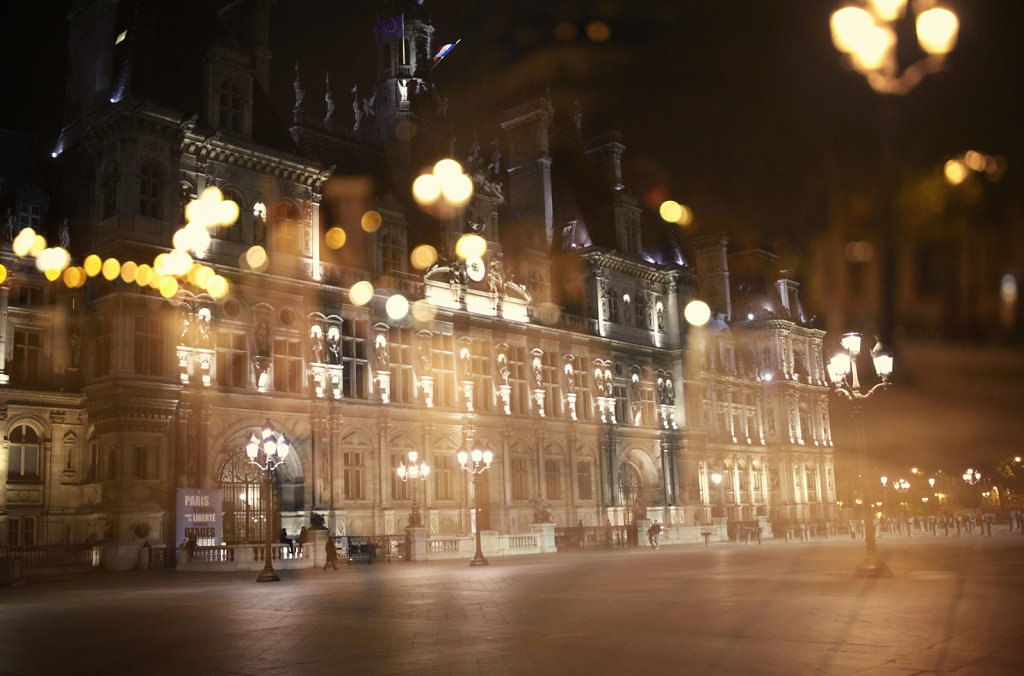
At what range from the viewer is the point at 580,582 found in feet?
72.4

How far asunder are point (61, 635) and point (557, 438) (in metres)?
37.3

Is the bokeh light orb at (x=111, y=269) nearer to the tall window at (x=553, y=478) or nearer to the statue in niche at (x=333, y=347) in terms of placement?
the statue in niche at (x=333, y=347)

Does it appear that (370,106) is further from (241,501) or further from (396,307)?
(241,501)

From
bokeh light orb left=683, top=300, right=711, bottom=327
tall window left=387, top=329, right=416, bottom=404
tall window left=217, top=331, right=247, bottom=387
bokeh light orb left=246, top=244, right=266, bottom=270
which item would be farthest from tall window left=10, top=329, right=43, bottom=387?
bokeh light orb left=683, top=300, right=711, bottom=327

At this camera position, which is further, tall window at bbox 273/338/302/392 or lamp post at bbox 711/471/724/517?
lamp post at bbox 711/471/724/517

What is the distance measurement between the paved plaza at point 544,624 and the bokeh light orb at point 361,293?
18.0 metres

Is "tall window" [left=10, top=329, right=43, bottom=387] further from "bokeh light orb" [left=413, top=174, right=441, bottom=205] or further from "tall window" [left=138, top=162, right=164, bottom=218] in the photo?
"bokeh light orb" [left=413, top=174, right=441, bottom=205]

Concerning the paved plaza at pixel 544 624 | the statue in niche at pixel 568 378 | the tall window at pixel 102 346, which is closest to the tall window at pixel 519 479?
the statue in niche at pixel 568 378

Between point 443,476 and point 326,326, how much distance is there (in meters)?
9.20

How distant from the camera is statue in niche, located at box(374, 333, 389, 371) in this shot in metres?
41.4

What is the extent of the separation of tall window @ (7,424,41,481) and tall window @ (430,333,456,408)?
1657cm

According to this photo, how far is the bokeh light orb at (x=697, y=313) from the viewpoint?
61.8 metres

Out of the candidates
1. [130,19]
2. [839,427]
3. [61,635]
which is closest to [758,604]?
[61,635]

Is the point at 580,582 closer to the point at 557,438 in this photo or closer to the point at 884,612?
the point at 884,612
